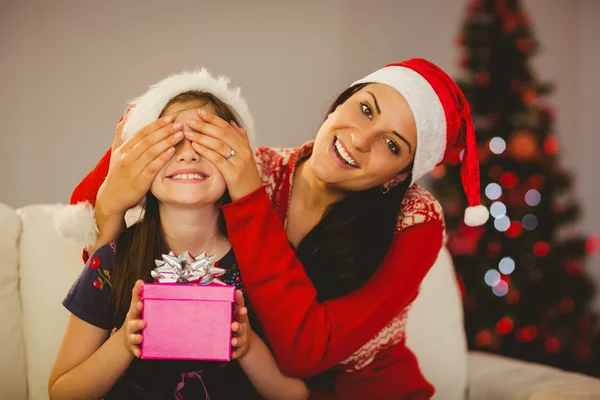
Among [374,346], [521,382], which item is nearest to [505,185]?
[521,382]

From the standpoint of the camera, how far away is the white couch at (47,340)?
1646mm

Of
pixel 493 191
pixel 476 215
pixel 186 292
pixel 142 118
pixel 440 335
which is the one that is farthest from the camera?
pixel 493 191

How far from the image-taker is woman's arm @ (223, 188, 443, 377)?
127 centimetres

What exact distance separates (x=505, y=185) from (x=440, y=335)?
1.39 meters

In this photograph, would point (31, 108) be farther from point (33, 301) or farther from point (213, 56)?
point (33, 301)

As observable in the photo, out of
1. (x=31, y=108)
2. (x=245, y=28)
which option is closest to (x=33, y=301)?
(x=31, y=108)

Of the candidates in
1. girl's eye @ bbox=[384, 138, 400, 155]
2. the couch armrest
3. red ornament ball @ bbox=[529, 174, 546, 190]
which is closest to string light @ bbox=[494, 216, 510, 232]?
red ornament ball @ bbox=[529, 174, 546, 190]

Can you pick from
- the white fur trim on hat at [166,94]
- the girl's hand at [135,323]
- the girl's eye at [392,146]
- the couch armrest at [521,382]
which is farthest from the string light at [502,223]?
the girl's hand at [135,323]

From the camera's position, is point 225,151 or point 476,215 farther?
point 476,215

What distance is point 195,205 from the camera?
1296mm

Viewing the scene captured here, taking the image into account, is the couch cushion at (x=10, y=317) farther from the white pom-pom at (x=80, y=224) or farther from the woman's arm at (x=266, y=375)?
the woman's arm at (x=266, y=375)

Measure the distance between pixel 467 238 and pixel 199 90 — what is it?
2167mm

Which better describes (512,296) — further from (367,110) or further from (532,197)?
(367,110)

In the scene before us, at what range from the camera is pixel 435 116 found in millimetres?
1476
